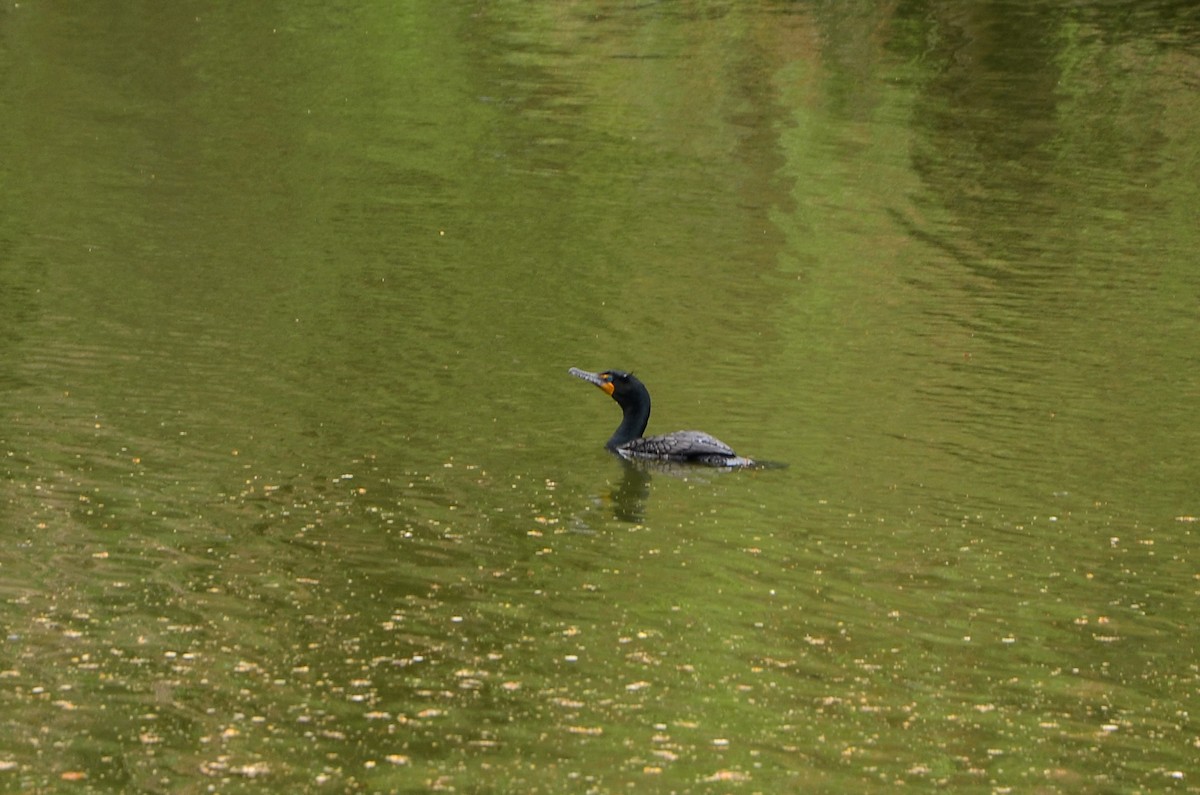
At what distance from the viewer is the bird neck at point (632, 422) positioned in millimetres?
15172

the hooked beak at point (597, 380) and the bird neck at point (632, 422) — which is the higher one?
the hooked beak at point (597, 380)

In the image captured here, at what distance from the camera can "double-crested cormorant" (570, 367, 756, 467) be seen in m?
14.5

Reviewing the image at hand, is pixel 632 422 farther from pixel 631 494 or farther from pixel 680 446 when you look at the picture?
pixel 631 494

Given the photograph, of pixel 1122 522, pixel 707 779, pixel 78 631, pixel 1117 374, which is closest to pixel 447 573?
pixel 78 631

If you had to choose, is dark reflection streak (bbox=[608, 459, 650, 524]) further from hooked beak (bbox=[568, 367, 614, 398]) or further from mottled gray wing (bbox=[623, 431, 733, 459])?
hooked beak (bbox=[568, 367, 614, 398])

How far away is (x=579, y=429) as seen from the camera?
15930 mm

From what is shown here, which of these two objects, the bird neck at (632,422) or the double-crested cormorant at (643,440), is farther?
the bird neck at (632,422)

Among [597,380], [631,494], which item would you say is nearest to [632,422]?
[597,380]

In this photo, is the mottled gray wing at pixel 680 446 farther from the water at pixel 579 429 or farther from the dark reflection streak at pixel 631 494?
the water at pixel 579 429

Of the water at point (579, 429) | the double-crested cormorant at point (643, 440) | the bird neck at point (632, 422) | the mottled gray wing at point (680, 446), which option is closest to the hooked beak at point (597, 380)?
the double-crested cormorant at point (643, 440)

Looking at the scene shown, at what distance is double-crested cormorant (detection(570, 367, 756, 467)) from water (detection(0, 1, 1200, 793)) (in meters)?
0.24

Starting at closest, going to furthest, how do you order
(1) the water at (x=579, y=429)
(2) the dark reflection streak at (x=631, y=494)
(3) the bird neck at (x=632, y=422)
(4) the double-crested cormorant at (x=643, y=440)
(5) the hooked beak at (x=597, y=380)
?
(1) the water at (x=579, y=429)
(2) the dark reflection streak at (x=631, y=494)
(4) the double-crested cormorant at (x=643, y=440)
(3) the bird neck at (x=632, y=422)
(5) the hooked beak at (x=597, y=380)

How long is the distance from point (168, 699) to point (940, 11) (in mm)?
32670

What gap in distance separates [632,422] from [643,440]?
1.53ft
